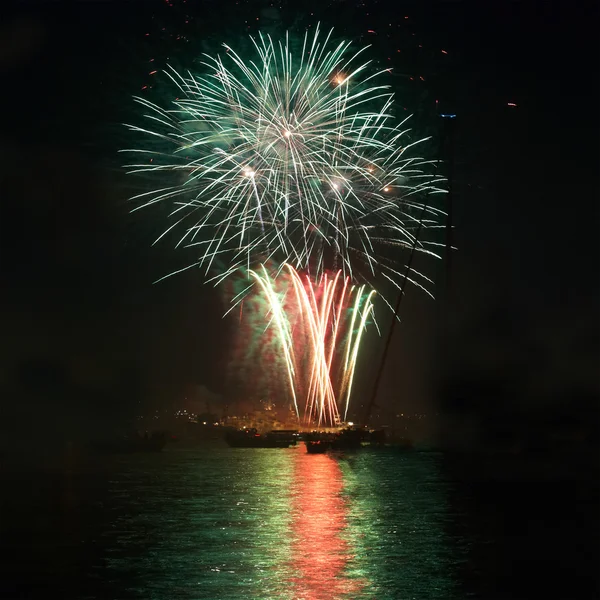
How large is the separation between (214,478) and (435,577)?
120 feet

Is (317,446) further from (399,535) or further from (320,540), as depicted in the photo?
(320,540)

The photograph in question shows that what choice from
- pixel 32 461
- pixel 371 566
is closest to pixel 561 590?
pixel 371 566

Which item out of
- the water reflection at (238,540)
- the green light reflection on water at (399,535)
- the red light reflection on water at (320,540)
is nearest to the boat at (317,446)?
the green light reflection on water at (399,535)

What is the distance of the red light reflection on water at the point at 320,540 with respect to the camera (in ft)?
74.7

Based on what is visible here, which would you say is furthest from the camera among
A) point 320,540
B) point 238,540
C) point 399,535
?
point 399,535

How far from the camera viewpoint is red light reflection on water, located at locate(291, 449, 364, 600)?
2277 cm

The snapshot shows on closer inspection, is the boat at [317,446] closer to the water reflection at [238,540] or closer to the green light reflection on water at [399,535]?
the green light reflection on water at [399,535]

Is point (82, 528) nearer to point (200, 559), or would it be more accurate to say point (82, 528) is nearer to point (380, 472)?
point (200, 559)

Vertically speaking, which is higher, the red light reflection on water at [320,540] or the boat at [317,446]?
the boat at [317,446]

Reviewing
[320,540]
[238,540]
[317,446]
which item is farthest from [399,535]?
[317,446]

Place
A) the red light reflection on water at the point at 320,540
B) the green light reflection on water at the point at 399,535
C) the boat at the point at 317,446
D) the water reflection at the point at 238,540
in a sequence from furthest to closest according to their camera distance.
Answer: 1. the boat at the point at 317,446
2. the green light reflection on water at the point at 399,535
3. the water reflection at the point at 238,540
4. the red light reflection on water at the point at 320,540

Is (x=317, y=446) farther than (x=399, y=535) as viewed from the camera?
Yes

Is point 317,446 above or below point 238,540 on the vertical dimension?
above

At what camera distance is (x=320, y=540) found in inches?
1204
